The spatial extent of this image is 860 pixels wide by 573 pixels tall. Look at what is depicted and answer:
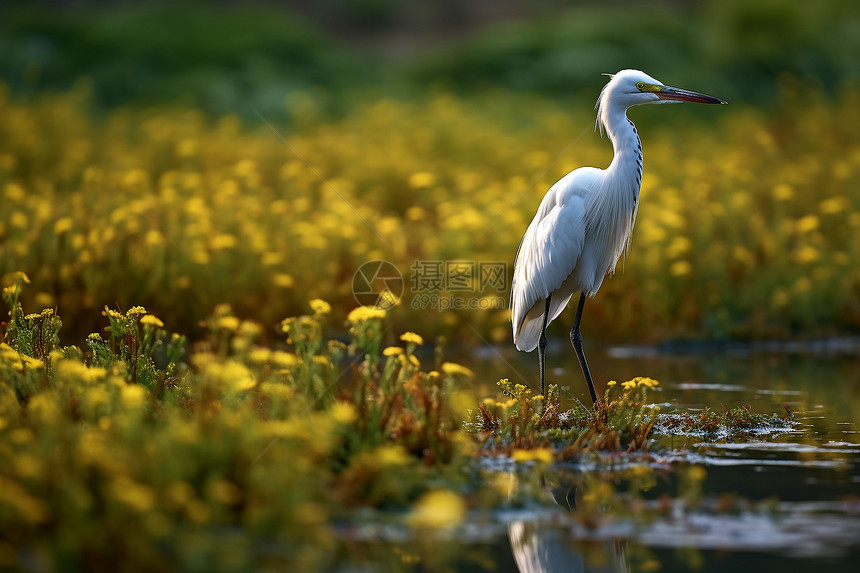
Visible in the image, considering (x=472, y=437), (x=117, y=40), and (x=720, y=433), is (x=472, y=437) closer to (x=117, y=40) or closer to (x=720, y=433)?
(x=720, y=433)

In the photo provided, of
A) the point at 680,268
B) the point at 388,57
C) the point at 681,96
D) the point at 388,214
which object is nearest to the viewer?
the point at 681,96

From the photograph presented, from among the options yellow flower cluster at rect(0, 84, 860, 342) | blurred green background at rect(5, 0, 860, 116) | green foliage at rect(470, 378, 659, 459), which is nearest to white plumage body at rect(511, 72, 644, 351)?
green foliage at rect(470, 378, 659, 459)

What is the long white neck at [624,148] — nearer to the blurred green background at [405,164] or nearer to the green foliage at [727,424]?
the green foliage at [727,424]

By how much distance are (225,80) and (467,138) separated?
6.19 meters

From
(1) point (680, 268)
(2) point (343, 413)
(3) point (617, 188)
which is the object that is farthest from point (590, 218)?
(2) point (343, 413)

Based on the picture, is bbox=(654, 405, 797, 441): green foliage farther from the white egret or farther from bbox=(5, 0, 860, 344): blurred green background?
bbox=(5, 0, 860, 344): blurred green background

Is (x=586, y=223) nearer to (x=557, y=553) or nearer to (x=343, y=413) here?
(x=343, y=413)

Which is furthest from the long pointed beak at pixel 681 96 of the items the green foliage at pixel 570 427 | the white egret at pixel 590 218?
the green foliage at pixel 570 427

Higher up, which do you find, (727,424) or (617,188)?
(617,188)

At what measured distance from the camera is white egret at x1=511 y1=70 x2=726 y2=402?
19.2 feet

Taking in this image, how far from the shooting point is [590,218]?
240 inches

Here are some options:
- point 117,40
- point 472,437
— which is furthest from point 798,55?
point 472,437

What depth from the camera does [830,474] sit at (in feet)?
14.9

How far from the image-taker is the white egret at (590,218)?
19.2ft
